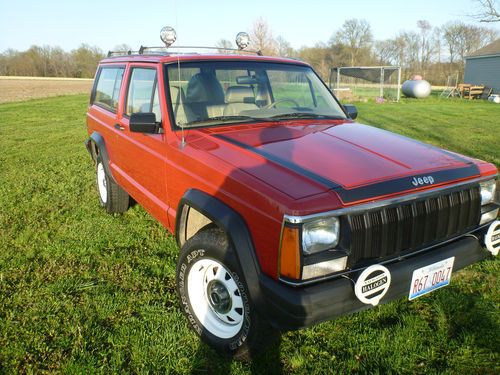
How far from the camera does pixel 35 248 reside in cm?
413

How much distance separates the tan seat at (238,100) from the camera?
11.1ft

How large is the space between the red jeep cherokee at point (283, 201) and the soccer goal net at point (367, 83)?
19.0 meters

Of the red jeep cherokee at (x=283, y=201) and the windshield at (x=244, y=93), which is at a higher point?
the windshield at (x=244, y=93)

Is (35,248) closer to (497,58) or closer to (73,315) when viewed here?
(73,315)

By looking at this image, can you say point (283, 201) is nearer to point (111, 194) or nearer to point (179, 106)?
point (179, 106)

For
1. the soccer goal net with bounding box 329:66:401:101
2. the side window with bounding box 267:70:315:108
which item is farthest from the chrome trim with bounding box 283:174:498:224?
the soccer goal net with bounding box 329:66:401:101

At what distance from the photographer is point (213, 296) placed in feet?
8.64

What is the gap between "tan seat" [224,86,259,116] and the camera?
3383mm

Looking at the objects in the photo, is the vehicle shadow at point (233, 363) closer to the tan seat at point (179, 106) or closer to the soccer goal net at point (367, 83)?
the tan seat at point (179, 106)

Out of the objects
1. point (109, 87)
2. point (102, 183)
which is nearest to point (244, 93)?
point (109, 87)

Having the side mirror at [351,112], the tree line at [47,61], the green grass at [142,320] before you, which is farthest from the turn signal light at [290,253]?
the tree line at [47,61]

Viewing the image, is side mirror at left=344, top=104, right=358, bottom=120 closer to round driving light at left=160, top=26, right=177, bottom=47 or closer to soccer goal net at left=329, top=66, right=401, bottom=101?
round driving light at left=160, top=26, right=177, bottom=47

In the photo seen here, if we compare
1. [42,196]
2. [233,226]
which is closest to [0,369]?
[233,226]

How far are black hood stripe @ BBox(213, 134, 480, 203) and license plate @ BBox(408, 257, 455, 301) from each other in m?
0.48
